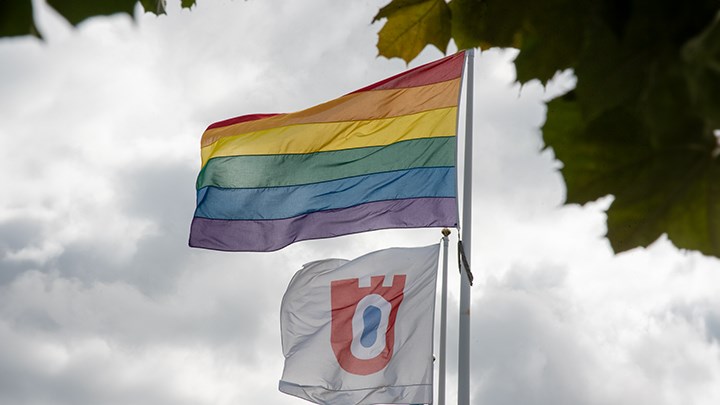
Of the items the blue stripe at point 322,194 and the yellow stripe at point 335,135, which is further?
the yellow stripe at point 335,135

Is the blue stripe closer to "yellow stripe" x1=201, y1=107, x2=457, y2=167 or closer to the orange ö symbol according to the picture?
"yellow stripe" x1=201, y1=107, x2=457, y2=167

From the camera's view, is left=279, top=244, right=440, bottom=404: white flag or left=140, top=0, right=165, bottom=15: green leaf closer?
left=140, top=0, right=165, bottom=15: green leaf

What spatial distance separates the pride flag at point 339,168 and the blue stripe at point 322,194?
0.01 m

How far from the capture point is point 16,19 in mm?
701

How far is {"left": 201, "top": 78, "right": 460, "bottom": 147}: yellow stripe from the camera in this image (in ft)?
28.0

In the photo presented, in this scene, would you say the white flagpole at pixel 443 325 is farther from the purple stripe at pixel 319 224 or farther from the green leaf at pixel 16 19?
the green leaf at pixel 16 19

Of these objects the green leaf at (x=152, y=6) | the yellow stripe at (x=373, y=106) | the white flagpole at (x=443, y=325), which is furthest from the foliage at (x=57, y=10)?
the white flagpole at (x=443, y=325)

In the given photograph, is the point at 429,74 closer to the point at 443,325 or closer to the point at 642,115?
the point at 443,325

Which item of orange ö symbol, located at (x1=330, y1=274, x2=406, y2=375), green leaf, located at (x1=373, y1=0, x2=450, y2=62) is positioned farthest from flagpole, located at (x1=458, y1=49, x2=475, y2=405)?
green leaf, located at (x1=373, y1=0, x2=450, y2=62)

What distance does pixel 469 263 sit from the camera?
809 cm

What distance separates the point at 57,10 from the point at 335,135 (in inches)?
328

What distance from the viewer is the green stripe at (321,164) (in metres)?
8.30

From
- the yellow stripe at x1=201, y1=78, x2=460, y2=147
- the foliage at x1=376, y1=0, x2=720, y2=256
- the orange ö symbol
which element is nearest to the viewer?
the foliage at x1=376, y1=0, x2=720, y2=256

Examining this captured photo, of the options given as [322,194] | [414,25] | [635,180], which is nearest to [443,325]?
[322,194]
